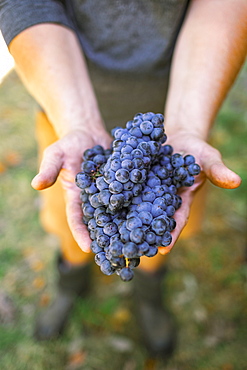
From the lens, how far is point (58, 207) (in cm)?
187

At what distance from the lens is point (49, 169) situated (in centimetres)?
124

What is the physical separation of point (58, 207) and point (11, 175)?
1553mm

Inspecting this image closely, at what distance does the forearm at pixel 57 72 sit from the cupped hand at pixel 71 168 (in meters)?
0.07

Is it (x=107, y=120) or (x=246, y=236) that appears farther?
(x=246, y=236)

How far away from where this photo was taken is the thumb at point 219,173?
1219 mm

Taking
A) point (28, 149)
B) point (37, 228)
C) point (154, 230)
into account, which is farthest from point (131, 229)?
point (28, 149)

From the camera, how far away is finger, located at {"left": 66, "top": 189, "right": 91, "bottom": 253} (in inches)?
48.5

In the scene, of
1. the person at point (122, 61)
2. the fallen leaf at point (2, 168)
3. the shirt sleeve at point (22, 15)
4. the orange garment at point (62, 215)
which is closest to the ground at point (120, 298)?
the fallen leaf at point (2, 168)

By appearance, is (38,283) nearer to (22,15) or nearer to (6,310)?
(6,310)

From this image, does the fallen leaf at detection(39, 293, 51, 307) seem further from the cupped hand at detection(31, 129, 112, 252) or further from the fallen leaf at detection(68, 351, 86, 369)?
the cupped hand at detection(31, 129, 112, 252)

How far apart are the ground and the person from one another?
1.04 m

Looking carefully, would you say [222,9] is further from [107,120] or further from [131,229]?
[131,229]

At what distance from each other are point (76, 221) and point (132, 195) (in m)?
0.26

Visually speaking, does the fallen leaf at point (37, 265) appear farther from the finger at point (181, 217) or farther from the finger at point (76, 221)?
the finger at point (181, 217)
